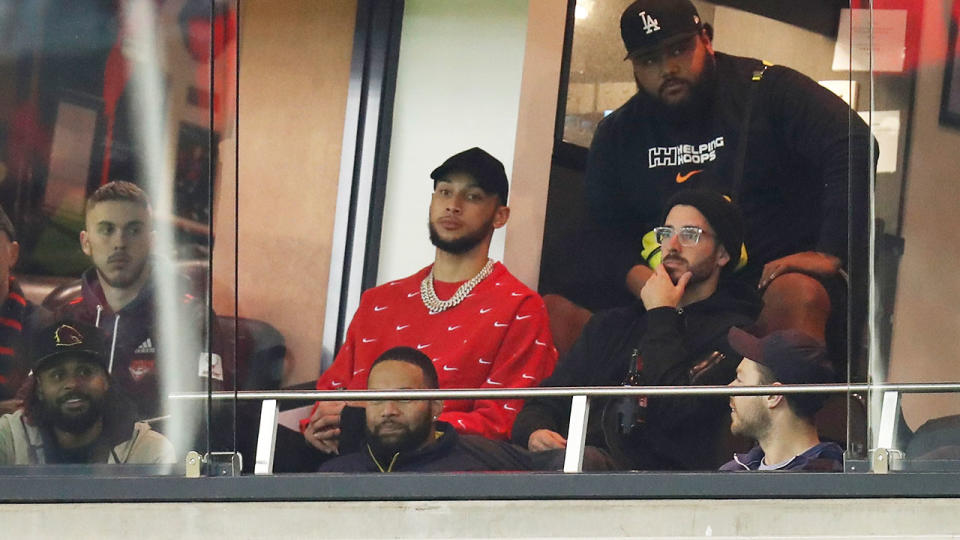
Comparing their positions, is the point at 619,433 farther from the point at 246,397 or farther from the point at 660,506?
the point at 246,397

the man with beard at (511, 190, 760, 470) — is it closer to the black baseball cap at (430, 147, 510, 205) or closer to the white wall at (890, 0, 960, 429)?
the white wall at (890, 0, 960, 429)

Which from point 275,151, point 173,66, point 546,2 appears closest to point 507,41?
point 546,2

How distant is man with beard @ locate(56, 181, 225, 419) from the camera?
3.51 meters

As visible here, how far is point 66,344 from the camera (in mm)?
3547

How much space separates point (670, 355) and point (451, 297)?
725mm

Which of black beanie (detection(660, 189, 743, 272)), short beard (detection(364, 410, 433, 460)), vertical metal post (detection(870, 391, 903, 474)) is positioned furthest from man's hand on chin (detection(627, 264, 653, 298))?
vertical metal post (detection(870, 391, 903, 474))

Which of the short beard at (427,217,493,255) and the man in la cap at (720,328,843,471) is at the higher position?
the short beard at (427,217,493,255)

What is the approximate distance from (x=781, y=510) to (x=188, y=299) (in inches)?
50.5

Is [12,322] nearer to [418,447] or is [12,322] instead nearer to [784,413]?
[418,447]

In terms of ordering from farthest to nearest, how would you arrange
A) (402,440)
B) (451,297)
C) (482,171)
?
(482,171) → (451,297) → (402,440)

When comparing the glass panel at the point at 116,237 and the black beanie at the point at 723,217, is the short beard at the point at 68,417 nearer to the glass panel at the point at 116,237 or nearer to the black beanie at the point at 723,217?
the glass panel at the point at 116,237

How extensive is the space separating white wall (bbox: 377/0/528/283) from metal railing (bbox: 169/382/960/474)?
46.8 inches

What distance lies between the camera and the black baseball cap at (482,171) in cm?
436

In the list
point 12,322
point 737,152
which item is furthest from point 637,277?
point 12,322
